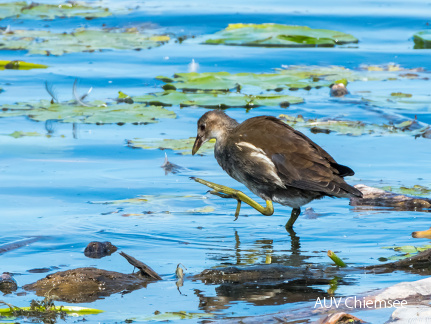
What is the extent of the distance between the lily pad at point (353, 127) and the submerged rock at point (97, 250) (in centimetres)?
348

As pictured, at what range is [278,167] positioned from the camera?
5914 mm

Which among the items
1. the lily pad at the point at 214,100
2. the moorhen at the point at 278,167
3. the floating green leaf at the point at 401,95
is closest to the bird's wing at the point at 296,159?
the moorhen at the point at 278,167

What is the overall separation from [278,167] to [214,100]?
10.5 ft

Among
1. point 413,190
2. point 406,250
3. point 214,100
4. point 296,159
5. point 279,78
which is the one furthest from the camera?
point 279,78

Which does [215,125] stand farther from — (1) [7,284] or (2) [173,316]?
(2) [173,316]

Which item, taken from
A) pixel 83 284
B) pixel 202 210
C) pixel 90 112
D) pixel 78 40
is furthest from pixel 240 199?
pixel 78 40

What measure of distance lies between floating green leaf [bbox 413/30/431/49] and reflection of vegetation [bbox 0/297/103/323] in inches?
357

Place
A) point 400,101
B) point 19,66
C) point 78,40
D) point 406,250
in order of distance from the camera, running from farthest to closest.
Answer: point 78,40, point 19,66, point 400,101, point 406,250

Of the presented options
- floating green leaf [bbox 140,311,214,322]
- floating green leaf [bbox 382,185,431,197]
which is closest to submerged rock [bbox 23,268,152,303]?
floating green leaf [bbox 140,311,214,322]

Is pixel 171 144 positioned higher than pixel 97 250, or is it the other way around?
pixel 171 144

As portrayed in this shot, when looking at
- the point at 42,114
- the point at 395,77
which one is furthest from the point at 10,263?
the point at 395,77

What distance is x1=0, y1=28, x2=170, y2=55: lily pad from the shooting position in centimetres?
1184

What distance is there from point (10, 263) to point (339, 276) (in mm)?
1882

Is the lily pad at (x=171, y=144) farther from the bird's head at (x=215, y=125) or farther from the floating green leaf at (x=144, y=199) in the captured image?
the floating green leaf at (x=144, y=199)
